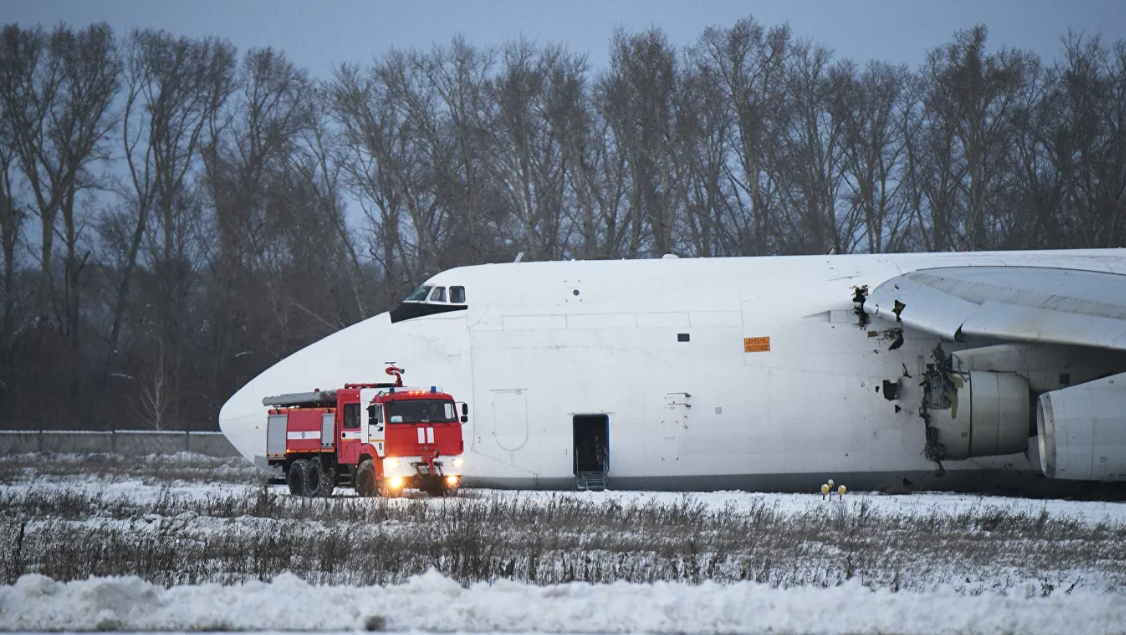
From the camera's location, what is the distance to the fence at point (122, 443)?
3553cm

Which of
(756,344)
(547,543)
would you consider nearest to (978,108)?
(756,344)

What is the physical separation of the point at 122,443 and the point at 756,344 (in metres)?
24.1

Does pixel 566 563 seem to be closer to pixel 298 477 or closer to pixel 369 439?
pixel 369 439

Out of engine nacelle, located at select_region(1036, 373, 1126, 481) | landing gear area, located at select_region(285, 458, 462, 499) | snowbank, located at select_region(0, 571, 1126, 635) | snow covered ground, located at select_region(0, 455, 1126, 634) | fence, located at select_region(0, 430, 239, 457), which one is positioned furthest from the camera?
fence, located at select_region(0, 430, 239, 457)

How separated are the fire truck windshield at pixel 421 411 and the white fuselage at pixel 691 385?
2.81 feet

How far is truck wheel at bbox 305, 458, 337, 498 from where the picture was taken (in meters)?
18.2

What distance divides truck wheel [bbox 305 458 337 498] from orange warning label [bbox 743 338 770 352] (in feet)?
21.9

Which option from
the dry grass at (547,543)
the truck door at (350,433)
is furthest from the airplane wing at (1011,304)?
the truck door at (350,433)

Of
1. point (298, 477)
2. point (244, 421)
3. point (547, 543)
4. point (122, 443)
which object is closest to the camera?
point (547, 543)

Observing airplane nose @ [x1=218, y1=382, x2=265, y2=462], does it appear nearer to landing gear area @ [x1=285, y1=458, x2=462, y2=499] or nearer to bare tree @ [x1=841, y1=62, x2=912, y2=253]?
landing gear area @ [x1=285, y1=458, x2=462, y2=499]

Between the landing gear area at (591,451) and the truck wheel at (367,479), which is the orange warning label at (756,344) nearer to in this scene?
the landing gear area at (591,451)

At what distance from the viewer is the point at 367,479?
17500 millimetres

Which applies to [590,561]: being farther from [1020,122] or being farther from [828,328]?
[1020,122]

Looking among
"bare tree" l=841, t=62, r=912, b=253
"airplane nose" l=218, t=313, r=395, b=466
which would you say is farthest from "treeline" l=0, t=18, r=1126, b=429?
"airplane nose" l=218, t=313, r=395, b=466
